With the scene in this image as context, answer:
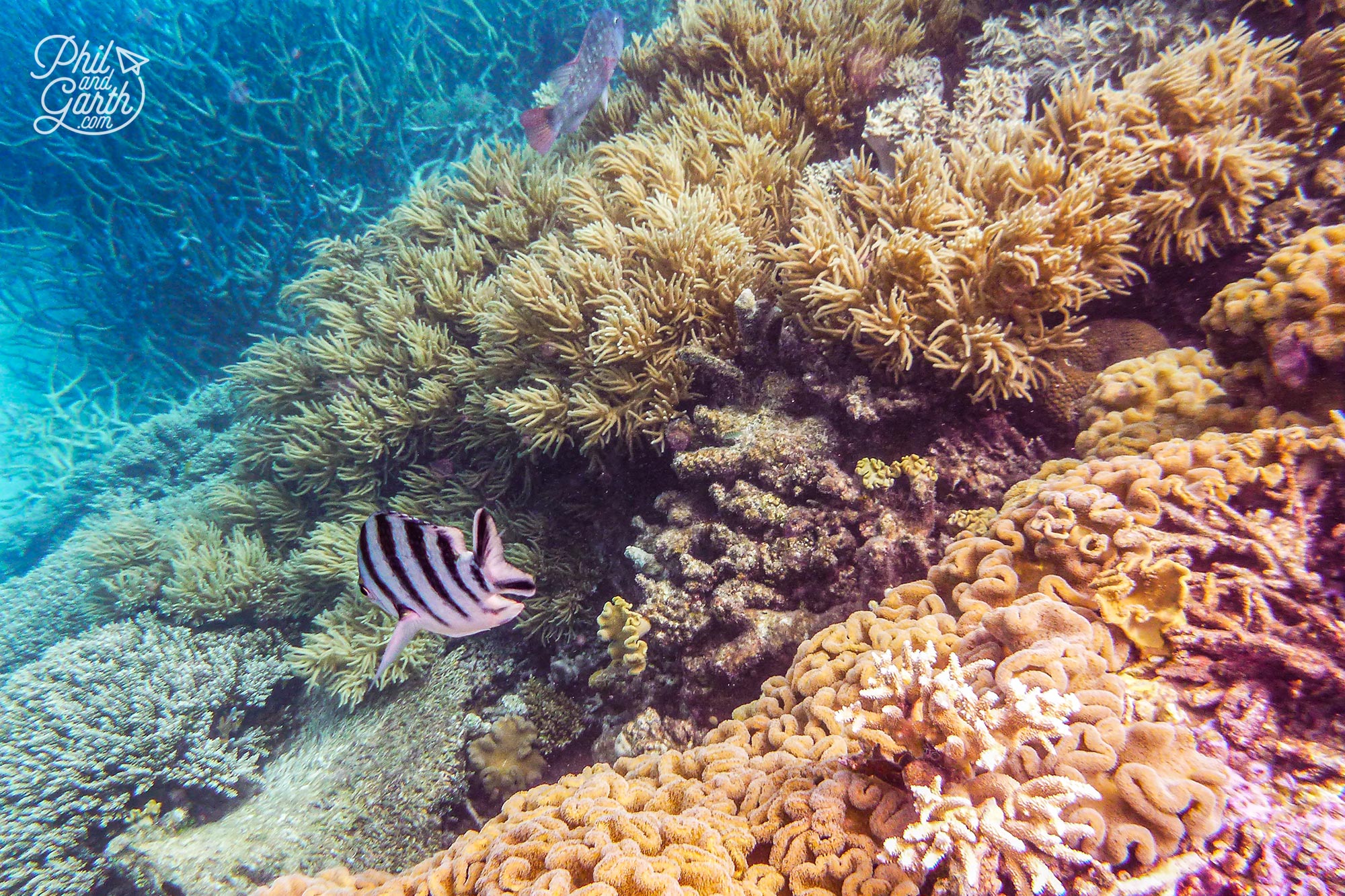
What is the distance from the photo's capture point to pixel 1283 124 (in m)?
3.09

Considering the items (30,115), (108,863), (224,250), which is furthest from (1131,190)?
(30,115)

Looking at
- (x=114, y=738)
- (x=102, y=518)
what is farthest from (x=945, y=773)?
(x=102, y=518)

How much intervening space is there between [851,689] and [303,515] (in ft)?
19.8

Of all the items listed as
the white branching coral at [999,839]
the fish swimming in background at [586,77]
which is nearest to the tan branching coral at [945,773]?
the white branching coral at [999,839]

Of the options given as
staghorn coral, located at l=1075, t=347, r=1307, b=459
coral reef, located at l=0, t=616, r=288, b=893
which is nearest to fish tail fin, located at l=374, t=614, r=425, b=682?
staghorn coral, located at l=1075, t=347, r=1307, b=459

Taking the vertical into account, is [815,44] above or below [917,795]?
above

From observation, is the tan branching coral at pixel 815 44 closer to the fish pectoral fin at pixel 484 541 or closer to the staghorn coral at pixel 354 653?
the fish pectoral fin at pixel 484 541

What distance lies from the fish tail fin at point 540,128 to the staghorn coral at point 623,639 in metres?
3.83

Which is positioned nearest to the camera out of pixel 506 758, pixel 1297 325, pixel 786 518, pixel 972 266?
pixel 1297 325

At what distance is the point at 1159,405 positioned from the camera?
271cm

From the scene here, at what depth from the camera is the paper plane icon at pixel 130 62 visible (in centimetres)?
952

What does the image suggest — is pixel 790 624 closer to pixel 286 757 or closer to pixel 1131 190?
pixel 1131 190

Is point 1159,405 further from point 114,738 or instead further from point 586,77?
point 114,738

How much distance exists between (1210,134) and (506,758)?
5.18 m
